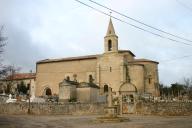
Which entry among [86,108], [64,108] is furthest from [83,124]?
[64,108]

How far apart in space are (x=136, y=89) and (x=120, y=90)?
2.78 m

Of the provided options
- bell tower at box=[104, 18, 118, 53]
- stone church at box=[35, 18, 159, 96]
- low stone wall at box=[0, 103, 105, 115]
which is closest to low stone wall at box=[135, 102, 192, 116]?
low stone wall at box=[0, 103, 105, 115]

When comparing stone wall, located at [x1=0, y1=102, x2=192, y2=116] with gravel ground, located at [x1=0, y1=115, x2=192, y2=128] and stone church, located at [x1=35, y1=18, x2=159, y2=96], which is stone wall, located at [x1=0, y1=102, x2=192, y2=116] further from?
stone church, located at [x1=35, y1=18, x2=159, y2=96]

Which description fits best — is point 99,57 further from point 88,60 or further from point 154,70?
point 154,70

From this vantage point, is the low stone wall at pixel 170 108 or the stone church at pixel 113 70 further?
the stone church at pixel 113 70

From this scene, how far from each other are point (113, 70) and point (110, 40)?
233 inches

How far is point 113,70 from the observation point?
56.1 metres

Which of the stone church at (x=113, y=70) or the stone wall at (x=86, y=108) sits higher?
the stone church at (x=113, y=70)

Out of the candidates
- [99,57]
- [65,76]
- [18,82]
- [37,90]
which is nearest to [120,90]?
[99,57]

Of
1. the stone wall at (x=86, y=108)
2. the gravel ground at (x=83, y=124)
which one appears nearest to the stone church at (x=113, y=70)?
the stone wall at (x=86, y=108)

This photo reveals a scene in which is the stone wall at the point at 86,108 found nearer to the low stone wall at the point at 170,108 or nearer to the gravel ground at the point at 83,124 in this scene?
the low stone wall at the point at 170,108

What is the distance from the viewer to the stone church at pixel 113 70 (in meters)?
54.6

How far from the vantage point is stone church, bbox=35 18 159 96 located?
5462cm

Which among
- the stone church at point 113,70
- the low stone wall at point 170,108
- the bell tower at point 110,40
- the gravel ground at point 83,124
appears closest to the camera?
the gravel ground at point 83,124
